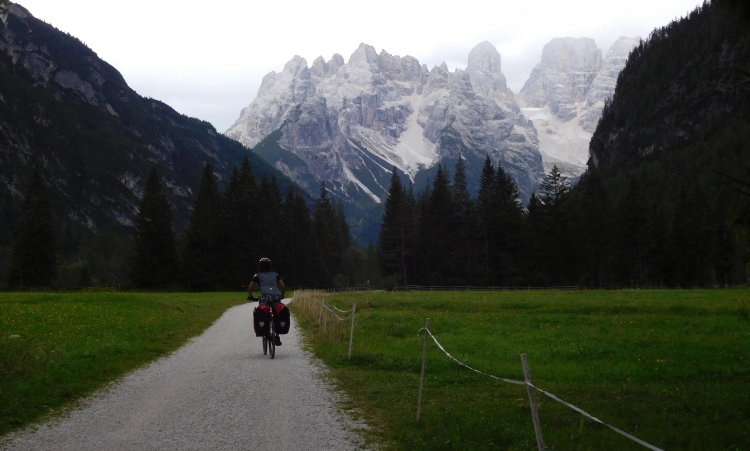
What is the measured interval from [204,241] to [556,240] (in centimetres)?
4948

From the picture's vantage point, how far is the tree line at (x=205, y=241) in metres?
75.2

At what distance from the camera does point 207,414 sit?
423 inches

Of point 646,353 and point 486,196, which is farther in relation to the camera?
point 486,196

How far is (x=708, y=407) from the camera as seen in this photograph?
10.4 metres

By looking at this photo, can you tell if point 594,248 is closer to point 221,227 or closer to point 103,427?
point 221,227

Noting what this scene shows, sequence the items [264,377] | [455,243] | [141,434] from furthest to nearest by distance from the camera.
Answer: [455,243]
[264,377]
[141,434]

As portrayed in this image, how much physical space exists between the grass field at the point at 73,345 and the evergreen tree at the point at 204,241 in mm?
39080

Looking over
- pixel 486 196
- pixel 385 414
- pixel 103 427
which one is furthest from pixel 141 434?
pixel 486 196

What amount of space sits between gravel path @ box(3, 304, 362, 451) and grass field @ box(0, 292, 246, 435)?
0.77m

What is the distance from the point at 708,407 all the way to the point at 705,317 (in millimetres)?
19727

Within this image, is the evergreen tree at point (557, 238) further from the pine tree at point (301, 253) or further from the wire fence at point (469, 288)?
the pine tree at point (301, 253)

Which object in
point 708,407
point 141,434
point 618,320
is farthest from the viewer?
point 618,320

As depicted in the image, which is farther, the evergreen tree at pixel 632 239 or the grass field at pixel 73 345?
the evergreen tree at pixel 632 239

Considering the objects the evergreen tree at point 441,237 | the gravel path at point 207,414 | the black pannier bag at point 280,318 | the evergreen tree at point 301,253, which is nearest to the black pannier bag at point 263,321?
the black pannier bag at point 280,318
